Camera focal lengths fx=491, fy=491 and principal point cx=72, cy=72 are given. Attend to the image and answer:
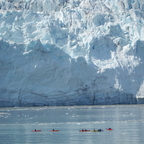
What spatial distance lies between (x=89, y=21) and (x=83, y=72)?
593 cm

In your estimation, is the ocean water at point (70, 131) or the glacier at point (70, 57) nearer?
the ocean water at point (70, 131)

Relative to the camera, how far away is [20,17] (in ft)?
157

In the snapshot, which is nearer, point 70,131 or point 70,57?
point 70,131

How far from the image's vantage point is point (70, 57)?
45594 millimetres

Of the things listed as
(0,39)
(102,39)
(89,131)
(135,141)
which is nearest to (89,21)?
(102,39)

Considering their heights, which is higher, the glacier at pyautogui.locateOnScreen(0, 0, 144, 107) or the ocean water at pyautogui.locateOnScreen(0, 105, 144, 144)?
the glacier at pyautogui.locateOnScreen(0, 0, 144, 107)

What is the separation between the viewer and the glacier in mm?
44688

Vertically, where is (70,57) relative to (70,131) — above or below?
above

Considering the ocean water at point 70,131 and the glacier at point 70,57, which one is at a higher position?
the glacier at point 70,57

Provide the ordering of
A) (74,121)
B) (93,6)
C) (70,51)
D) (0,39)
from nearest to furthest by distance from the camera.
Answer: (74,121), (0,39), (70,51), (93,6)

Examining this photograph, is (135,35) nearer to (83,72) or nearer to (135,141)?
(83,72)

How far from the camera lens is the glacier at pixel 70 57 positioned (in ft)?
147

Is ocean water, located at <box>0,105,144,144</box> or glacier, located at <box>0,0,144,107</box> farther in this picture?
glacier, located at <box>0,0,144,107</box>

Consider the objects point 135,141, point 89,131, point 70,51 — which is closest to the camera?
point 135,141
